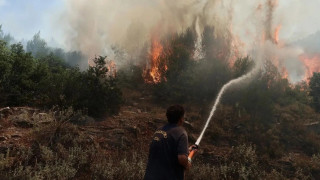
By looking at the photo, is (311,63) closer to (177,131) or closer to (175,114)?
(175,114)

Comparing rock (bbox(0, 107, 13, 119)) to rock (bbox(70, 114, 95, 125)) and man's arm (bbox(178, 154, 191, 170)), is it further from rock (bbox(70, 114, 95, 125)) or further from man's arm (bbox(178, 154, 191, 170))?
man's arm (bbox(178, 154, 191, 170))

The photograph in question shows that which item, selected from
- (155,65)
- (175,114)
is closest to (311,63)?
(155,65)

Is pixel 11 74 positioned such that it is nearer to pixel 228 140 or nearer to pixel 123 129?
pixel 123 129

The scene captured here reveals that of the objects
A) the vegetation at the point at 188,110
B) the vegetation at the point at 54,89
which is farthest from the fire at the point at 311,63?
the vegetation at the point at 54,89

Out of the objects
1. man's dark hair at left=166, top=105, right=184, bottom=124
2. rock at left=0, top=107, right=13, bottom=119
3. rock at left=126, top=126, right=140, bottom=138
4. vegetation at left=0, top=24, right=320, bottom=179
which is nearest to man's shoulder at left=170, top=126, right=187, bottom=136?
man's dark hair at left=166, top=105, right=184, bottom=124

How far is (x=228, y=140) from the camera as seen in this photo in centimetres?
1385

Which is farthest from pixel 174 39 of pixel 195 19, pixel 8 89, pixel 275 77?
pixel 8 89

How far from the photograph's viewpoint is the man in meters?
3.59

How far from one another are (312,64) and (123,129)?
44787mm

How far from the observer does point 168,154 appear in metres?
3.67

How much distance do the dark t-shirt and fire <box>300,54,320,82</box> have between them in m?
45.3

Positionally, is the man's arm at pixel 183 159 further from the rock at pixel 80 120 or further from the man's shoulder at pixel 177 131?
the rock at pixel 80 120

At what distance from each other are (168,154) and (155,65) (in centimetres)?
2024

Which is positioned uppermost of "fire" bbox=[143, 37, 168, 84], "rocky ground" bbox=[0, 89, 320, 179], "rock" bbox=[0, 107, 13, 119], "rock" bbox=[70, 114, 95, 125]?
"fire" bbox=[143, 37, 168, 84]
